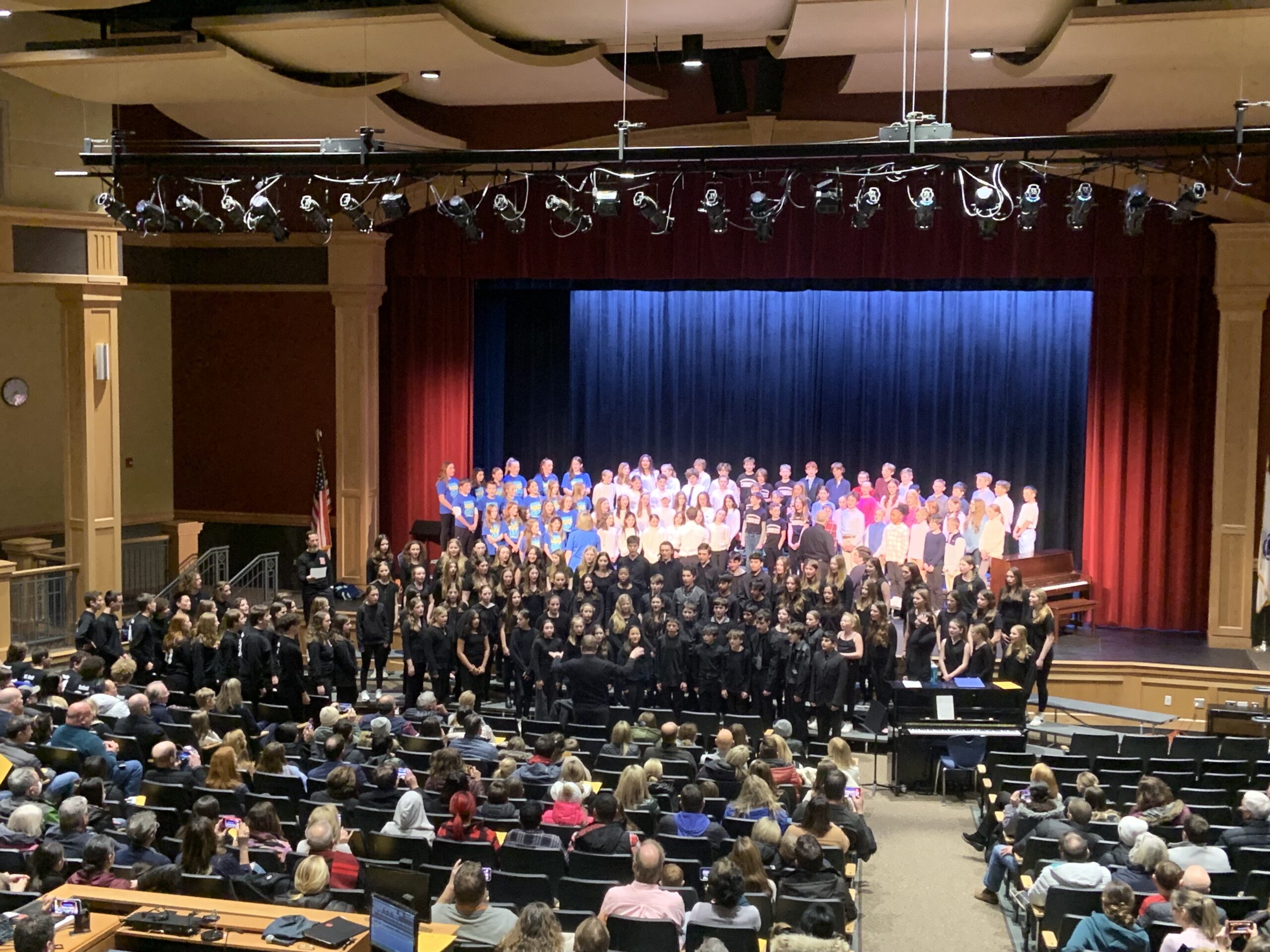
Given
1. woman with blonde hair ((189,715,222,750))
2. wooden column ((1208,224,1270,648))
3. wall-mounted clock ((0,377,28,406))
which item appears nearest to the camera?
woman with blonde hair ((189,715,222,750))

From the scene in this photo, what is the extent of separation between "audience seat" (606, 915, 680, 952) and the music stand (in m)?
5.53

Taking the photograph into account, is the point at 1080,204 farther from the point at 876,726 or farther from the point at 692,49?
the point at 876,726

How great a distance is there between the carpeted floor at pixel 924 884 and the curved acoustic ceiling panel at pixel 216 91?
906 cm

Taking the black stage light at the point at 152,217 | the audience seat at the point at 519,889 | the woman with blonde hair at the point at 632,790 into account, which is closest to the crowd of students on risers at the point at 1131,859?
the woman with blonde hair at the point at 632,790

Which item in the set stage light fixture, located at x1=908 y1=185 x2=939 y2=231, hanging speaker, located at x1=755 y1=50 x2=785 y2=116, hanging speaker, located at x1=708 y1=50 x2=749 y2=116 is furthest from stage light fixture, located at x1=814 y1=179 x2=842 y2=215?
hanging speaker, located at x1=755 y1=50 x2=785 y2=116

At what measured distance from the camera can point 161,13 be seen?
1375 cm

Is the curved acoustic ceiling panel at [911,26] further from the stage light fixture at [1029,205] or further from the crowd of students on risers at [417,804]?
the crowd of students on risers at [417,804]

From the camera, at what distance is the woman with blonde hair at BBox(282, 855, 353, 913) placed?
→ 720 cm

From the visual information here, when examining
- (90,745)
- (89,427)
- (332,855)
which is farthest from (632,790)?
(89,427)

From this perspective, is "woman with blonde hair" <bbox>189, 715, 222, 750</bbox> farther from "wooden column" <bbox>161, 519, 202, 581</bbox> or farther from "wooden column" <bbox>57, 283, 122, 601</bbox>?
"wooden column" <bbox>161, 519, 202, 581</bbox>

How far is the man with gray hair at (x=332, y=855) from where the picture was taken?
7660 mm

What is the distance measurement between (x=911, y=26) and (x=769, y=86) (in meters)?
4.31

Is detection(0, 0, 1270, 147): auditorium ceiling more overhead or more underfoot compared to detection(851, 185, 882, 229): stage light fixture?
more overhead

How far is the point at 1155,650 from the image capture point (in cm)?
1659
